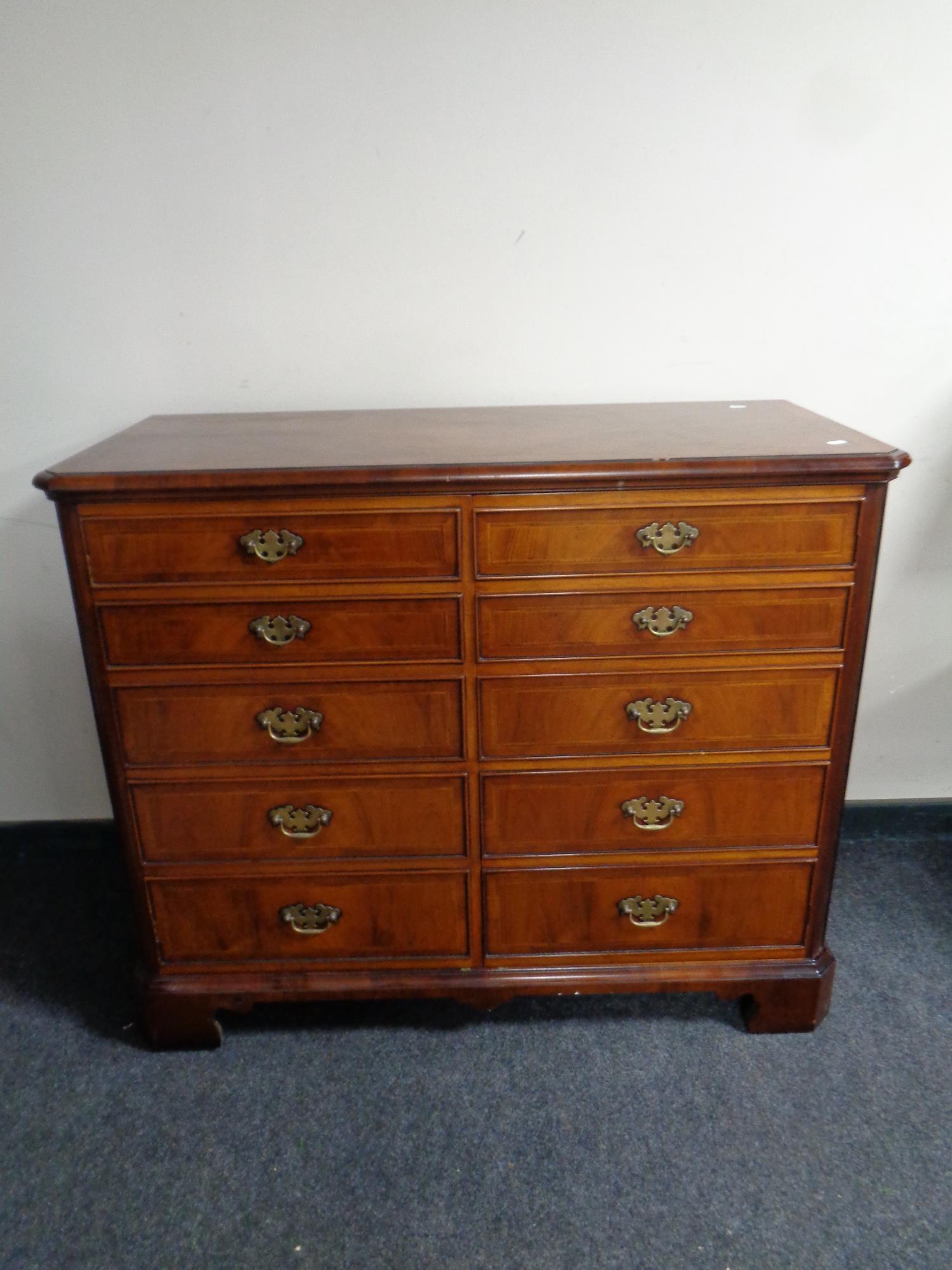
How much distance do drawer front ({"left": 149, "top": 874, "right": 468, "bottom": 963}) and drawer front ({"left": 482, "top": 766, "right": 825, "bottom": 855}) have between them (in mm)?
157

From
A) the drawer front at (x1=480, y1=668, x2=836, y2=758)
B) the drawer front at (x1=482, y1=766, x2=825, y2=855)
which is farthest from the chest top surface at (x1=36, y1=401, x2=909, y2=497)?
the drawer front at (x1=482, y1=766, x2=825, y2=855)

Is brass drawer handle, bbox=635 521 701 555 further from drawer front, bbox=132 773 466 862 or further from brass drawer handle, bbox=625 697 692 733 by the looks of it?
drawer front, bbox=132 773 466 862

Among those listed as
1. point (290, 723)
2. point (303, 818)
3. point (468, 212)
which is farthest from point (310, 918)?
point (468, 212)

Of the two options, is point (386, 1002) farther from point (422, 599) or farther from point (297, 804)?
point (422, 599)

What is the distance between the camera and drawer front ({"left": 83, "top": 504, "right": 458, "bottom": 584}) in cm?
132

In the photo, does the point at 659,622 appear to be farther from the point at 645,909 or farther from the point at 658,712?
the point at 645,909

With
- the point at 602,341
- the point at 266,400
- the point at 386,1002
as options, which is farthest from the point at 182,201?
the point at 386,1002

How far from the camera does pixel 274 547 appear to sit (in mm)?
1330

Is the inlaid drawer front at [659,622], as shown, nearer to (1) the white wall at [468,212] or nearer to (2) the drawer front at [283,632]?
(2) the drawer front at [283,632]

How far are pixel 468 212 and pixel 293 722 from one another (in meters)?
1.00

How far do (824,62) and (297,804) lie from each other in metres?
1.59

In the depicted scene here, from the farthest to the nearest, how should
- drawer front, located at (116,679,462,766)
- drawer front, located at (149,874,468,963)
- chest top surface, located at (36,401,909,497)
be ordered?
drawer front, located at (149,874,468,963)
drawer front, located at (116,679,462,766)
chest top surface, located at (36,401,909,497)

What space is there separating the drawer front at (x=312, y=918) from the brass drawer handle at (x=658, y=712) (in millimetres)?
403

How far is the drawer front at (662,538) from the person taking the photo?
→ 133 cm
